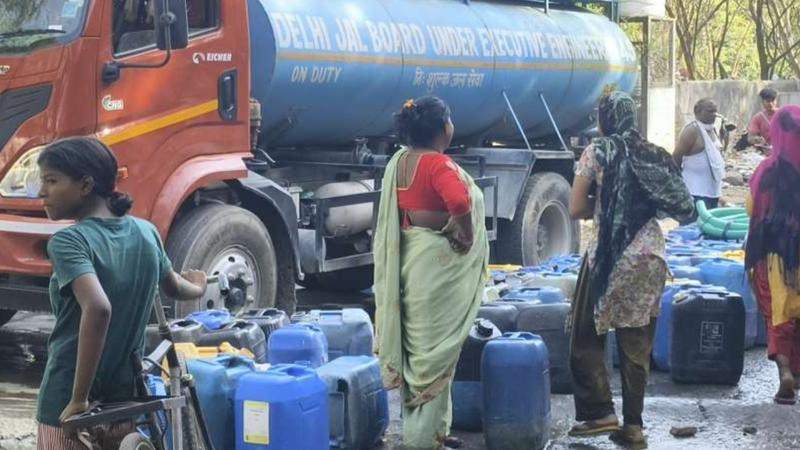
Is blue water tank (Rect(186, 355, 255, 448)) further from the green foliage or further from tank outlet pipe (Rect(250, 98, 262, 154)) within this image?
the green foliage

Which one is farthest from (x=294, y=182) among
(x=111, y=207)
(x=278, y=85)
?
(x=111, y=207)

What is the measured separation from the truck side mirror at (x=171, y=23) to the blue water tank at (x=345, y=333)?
1925mm

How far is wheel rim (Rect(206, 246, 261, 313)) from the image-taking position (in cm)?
796

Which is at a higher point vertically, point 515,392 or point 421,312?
point 421,312

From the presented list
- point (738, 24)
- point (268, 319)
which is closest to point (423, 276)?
point (268, 319)

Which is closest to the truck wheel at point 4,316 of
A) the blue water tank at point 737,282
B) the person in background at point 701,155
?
the blue water tank at point 737,282

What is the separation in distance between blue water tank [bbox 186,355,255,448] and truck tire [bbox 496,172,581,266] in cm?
658

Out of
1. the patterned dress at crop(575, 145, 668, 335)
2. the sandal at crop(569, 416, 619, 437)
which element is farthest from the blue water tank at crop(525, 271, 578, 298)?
the patterned dress at crop(575, 145, 668, 335)

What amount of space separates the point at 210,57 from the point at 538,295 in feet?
8.74

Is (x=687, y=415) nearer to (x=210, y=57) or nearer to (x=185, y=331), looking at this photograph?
(x=185, y=331)

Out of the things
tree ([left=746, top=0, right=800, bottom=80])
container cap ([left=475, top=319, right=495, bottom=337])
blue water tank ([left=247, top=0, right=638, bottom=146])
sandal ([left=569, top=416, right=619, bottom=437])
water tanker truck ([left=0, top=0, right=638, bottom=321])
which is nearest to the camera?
sandal ([left=569, top=416, right=619, bottom=437])

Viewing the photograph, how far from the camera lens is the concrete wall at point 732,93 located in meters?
25.9

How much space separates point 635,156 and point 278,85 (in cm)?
382

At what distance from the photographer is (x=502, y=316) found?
22.7 ft
